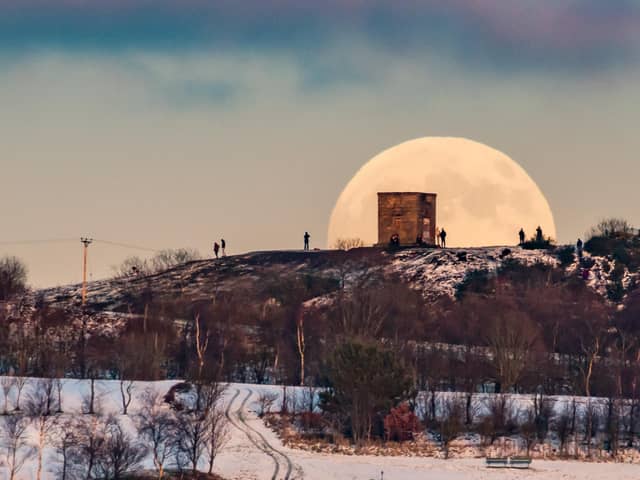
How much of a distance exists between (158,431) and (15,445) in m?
7.15

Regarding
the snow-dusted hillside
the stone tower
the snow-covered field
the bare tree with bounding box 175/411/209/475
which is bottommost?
the snow-covered field

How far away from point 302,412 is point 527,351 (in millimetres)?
19987

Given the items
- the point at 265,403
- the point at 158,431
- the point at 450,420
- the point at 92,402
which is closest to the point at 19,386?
the point at 92,402

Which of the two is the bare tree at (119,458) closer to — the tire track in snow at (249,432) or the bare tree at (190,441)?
the bare tree at (190,441)

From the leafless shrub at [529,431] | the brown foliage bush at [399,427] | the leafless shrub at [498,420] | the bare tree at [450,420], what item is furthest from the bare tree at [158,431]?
the leafless shrub at [529,431]

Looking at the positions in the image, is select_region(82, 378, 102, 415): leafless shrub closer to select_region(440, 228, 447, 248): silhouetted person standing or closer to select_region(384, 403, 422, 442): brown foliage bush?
select_region(384, 403, 422, 442): brown foliage bush

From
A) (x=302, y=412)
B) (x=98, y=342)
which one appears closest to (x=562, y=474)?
(x=302, y=412)

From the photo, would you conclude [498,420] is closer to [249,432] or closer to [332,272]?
[249,432]

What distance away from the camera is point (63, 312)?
134m

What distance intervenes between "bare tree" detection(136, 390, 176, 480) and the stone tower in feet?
220

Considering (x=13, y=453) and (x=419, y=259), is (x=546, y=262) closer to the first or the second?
(x=419, y=259)

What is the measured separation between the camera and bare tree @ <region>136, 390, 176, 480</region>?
7443 centimetres

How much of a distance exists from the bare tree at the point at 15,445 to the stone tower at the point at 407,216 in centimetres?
7437

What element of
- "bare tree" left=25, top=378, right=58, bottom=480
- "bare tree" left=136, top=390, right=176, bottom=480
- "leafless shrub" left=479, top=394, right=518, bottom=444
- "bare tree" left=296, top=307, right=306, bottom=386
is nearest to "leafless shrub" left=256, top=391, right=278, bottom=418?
"bare tree" left=136, top=390, right=176, bottom=480
